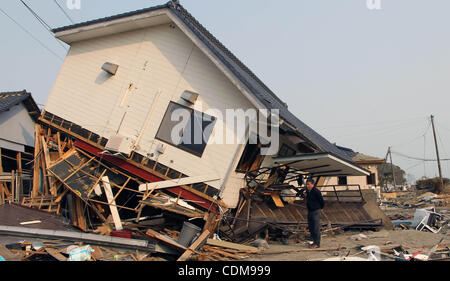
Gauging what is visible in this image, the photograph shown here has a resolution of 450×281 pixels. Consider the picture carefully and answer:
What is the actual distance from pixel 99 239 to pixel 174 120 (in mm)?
4391

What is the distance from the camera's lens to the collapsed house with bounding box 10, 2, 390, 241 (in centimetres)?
1030

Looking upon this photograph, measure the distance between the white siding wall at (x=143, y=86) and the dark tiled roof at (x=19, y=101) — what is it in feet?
A: 14.8

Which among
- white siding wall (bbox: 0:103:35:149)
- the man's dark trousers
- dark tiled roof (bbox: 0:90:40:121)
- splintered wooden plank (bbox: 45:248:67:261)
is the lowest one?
splintered wooden plank (bbox: 45:248:67:261)

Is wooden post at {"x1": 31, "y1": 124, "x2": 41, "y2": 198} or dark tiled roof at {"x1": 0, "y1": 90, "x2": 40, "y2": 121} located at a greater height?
dark tiled roof at {"x1": 0, "y1": 90, "x2": 40, "y2": 121}

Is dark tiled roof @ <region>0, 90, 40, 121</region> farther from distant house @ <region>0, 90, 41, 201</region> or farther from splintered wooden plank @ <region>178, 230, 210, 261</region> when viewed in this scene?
splintered wooden plank @ <region>178, 230, 210, 261</region>

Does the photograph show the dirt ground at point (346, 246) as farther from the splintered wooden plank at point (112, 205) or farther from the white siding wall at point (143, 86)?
the splintered wooden plank at point (112, 205)

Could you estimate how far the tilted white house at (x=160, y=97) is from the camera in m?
10.4

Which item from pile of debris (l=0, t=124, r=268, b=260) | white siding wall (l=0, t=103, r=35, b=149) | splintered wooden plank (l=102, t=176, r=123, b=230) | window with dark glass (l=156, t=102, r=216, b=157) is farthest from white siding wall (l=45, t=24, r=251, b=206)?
white siding wall (l=0, t=103, r=35, b=149)

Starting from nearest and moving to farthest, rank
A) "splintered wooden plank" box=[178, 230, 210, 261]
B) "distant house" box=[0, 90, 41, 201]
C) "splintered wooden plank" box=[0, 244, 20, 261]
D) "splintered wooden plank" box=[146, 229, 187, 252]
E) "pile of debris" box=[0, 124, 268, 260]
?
"splintered wooden plank" box=[0, 244, 20, 261]
"splintered wooden plank" box=[178, 230, 210, 261]
"pile of debris" box=[0, 124, 268, 260]
"splintered wooden plank" box=[146, 229, 187, 252]
"distant house" box=[0, 90, 41, 201]

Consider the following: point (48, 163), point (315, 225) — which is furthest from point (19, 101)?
point (315, 225)

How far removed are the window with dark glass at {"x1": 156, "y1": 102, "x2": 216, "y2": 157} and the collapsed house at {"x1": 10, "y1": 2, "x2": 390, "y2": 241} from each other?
0.11 ft

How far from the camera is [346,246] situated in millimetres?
8531

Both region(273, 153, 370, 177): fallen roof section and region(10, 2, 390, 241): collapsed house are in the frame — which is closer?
region(273, 153, 370, 177): fallen roof section
